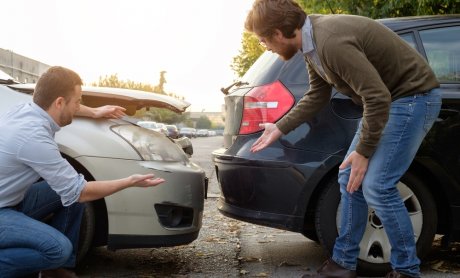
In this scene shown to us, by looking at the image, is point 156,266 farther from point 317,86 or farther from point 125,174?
point 317,86

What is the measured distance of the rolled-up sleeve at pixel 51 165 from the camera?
2885 mm

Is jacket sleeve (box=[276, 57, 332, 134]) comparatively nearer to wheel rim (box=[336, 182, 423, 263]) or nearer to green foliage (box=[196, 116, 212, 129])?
wheel rim (box=[336, 182, 423, 263])

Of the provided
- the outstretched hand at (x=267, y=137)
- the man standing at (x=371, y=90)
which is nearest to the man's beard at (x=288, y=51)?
the man standing at (x=371, y=90)

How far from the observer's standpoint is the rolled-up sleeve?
2885 millimetres

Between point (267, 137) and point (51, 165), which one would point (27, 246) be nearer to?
point (51, 165)

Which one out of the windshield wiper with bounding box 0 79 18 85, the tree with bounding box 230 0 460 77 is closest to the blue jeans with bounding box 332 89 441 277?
the windshield wiper with bounding box 0 79 18 85

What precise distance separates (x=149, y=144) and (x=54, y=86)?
0.99 metres

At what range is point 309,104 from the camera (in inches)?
140

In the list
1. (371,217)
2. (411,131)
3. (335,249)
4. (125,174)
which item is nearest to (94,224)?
(125,174)

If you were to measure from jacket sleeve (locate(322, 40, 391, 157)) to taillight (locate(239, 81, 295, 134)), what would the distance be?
845mm

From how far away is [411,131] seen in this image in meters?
3.15

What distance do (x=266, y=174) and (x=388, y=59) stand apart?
3.50 ft

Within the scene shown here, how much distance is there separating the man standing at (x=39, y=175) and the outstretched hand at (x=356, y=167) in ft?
3.14

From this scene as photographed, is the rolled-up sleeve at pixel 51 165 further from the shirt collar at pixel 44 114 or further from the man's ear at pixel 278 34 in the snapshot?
the man's ear at pixel 278 34
